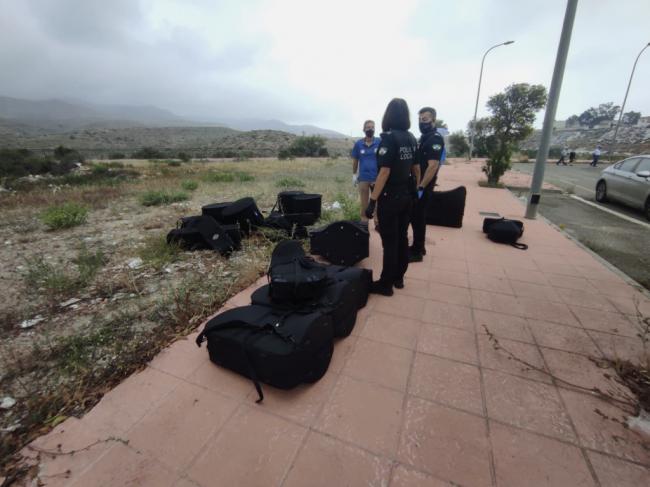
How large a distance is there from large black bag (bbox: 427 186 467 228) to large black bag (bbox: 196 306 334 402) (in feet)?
14.3

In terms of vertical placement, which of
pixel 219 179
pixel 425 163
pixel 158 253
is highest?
pixel 425 163

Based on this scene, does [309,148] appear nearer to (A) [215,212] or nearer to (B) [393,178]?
(A) [215,212]

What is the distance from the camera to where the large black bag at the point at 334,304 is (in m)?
2.13

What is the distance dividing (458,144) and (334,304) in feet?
156

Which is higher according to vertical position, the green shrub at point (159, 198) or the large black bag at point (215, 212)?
the large black bag at point (215, 212)

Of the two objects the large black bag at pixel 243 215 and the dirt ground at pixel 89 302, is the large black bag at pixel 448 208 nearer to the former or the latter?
the dirt ground at pixel 89 302

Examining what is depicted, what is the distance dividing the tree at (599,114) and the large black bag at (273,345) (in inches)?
4556

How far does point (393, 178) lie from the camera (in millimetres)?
2627

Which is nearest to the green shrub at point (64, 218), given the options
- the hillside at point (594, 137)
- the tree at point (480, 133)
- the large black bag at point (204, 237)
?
the large black bag at point (204, 237)

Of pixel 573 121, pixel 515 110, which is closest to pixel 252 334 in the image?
pixel 515 110

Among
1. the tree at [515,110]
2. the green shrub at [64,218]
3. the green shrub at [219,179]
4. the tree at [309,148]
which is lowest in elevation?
the green shrub at [64,218]

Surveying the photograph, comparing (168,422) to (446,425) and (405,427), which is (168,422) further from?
(446,425)

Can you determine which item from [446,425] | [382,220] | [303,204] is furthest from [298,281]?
[303,204]

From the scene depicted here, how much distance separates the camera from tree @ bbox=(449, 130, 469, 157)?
41750 mm
